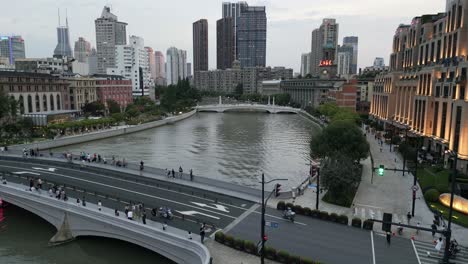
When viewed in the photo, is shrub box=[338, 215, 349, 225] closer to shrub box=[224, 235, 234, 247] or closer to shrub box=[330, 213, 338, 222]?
shrub box=[330, 213, 338, 222]

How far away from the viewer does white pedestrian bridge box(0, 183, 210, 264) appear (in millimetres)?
23047

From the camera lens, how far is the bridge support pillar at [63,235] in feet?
90.2

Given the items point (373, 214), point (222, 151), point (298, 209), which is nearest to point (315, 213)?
point (298, 209)

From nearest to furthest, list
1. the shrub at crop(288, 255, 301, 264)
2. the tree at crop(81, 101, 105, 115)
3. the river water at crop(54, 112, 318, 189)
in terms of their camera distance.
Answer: the shrub at crop(288, 255, 301, 264) → the river water at crop(54, 112, 318, 189) → the tree at crop(81, 101, 105, 115)

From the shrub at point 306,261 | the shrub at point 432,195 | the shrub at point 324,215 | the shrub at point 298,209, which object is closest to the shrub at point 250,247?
the shrub at point 306,261

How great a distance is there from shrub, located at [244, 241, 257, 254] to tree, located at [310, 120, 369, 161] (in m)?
21.8

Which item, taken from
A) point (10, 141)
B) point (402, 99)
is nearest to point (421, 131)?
point (402, 99)

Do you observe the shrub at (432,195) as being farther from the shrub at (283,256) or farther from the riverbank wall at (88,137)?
the riverbank wall at (88,137)

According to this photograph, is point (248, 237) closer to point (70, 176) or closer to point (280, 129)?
point (70, 176)

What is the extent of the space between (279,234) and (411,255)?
8.74m

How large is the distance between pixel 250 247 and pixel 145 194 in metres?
15.0

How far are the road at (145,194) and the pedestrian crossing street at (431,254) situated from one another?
1344 centimetres

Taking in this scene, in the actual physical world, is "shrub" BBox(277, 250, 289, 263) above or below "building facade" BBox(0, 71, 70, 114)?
below

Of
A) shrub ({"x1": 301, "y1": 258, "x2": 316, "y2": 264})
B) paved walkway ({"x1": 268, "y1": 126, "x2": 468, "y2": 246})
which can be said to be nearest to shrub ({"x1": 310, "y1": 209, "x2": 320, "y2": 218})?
paved walkway ({"x1": 268, "y1": 126, "x2": 468, "y2": 246})
